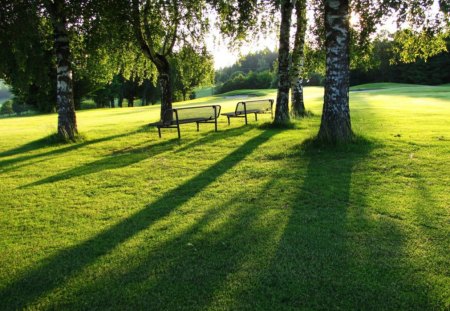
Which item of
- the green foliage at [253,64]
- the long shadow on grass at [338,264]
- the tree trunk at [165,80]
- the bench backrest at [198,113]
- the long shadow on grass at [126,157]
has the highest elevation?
the green foliage at [253,64]

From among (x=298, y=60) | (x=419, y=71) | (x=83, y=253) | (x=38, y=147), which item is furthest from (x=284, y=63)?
(x=419, y=71)

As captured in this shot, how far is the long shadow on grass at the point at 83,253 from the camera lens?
3587 millimetres

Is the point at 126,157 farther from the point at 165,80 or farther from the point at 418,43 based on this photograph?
the point at 418,43

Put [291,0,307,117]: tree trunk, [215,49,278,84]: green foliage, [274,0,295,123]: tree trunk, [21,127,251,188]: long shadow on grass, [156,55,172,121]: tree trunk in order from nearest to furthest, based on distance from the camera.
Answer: [21,127,251,188]: long shadow on grass
[274,0,295,123]: tree trunk
[291,0,307,117]: tree trunk
[156,55,172,121]: tree trunk
[215,49,278,84]: green foliage

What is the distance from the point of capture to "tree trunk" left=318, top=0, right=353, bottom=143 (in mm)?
8844

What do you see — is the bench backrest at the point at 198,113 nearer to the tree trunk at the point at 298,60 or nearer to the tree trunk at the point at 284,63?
the tree trunk at the point at 284,63

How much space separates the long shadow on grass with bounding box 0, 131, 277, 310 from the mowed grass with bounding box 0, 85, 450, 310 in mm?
18

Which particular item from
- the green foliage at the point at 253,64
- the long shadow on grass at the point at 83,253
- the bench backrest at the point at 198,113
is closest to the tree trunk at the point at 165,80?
the bench backrest at the point at 198,113

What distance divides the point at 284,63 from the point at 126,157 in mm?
6508

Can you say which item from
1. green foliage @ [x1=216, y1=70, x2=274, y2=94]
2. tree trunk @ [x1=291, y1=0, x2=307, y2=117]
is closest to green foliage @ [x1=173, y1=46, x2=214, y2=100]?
tree trunk @ [x1=291, y1=0, x2=307, y2=117]

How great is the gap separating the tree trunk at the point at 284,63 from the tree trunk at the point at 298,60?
2848mm

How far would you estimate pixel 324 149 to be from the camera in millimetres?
8930

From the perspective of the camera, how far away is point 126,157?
9859mm

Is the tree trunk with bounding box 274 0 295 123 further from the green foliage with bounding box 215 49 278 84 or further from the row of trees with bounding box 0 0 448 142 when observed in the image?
the green foliage with bounding box 215 49 278 84
